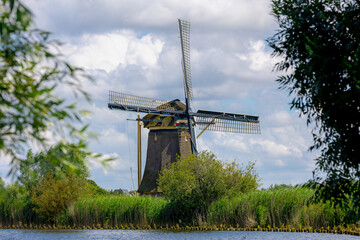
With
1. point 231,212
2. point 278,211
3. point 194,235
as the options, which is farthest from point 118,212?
point 278,211

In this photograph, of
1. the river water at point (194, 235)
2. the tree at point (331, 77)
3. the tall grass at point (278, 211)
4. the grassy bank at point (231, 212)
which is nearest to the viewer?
the tree at point (331, 77)

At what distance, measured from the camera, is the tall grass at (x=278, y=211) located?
25.1 m

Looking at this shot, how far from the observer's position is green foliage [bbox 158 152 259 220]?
2917 cm

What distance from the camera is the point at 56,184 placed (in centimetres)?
3369

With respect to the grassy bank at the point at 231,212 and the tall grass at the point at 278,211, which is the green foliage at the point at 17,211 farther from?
the tall grass at the point at 278,211

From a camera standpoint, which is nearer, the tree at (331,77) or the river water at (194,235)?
the tree at (331,77)

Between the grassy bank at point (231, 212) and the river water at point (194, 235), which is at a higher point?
the grassy bank at point (231, 212)

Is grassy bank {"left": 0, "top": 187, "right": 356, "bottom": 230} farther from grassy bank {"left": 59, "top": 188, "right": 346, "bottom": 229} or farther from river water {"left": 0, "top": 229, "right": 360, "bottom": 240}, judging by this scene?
river water {"left": 0, "top": 229, "right": 360, "bottom": 240}

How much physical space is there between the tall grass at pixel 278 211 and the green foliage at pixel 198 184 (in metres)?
1.14

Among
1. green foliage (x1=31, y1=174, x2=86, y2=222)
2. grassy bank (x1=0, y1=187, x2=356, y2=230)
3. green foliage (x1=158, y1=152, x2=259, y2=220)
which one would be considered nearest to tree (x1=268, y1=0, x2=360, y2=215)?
grassy bank (x1=0, y1=187, x2=356, y2=230)

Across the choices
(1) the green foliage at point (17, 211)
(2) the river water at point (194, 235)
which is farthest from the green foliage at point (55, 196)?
(2) the river water at point (194, 235)

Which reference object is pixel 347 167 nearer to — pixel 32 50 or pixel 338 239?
pixel 32 50

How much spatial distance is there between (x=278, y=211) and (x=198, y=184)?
5.28 m

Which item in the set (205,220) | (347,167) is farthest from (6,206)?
(347,167)
